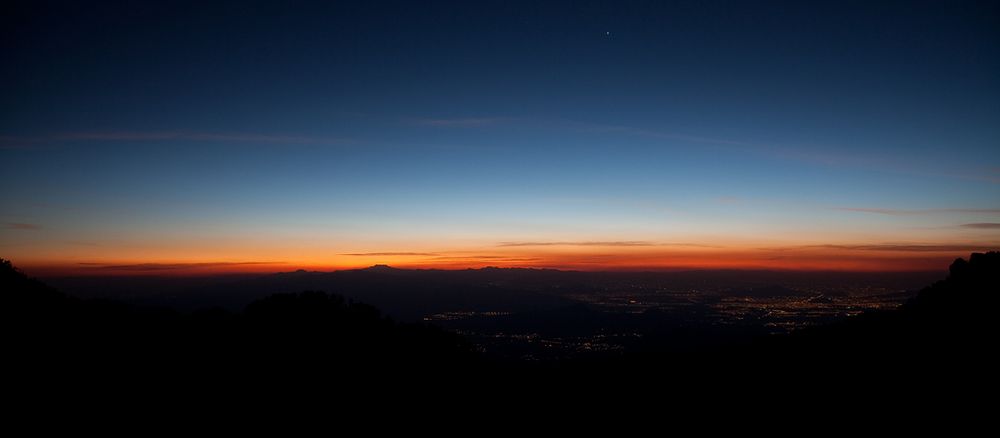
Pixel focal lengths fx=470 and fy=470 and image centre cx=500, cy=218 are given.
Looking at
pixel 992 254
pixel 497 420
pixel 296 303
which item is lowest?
pixel 497 420

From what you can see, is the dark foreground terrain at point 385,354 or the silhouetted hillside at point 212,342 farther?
the silhouetted hillside at point 212,342

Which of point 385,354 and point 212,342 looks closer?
point 212,342

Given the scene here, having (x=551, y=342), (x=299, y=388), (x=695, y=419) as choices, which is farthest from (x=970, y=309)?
(x=551, y=342)

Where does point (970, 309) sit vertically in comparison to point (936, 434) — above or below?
above

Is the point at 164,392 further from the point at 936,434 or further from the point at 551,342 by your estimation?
the point at 551,342

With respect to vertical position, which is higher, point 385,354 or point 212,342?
point 212,342

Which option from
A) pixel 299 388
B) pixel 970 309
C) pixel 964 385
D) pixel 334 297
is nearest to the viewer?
pixel 964 385

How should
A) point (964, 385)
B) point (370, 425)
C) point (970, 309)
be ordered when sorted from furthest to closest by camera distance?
point (970, 309) < point (370, 425) < point (964, 385)

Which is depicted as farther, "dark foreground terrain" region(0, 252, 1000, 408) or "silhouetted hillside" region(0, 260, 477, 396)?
"silhouetted hillside" region(0, 260, 477, 396)
